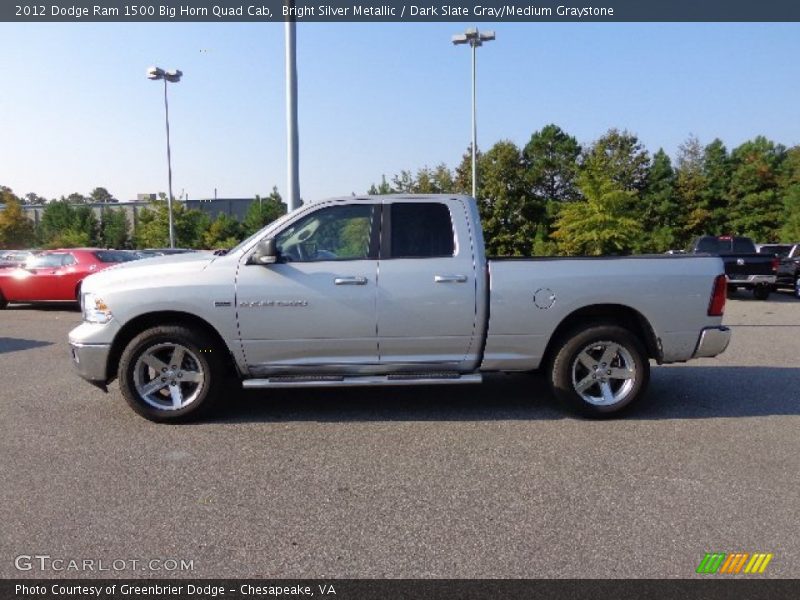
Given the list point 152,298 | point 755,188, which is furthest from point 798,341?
point 755,188

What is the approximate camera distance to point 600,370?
5.61m

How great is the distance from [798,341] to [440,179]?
32.2 meters

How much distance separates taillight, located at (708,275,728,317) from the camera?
5.56m

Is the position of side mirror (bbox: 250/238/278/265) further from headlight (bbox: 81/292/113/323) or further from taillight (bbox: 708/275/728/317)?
taillight (bbox: 708/275/728/317)

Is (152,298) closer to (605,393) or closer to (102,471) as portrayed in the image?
(102,471)

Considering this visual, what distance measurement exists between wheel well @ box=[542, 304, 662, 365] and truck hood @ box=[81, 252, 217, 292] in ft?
10.5

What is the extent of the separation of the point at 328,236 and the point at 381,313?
2.85 ft

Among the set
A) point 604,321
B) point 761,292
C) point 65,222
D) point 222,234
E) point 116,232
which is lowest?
point 761,292

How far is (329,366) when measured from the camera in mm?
5484

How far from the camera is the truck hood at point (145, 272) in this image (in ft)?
17.7

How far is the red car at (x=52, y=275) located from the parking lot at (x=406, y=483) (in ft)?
30.2

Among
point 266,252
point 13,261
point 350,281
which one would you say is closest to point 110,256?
point 13,261

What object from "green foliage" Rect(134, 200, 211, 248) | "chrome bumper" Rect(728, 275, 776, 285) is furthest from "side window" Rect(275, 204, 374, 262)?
"green foliage" Rect(134, 200, 211, 248)

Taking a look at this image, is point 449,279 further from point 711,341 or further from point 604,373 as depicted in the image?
point 711,341
